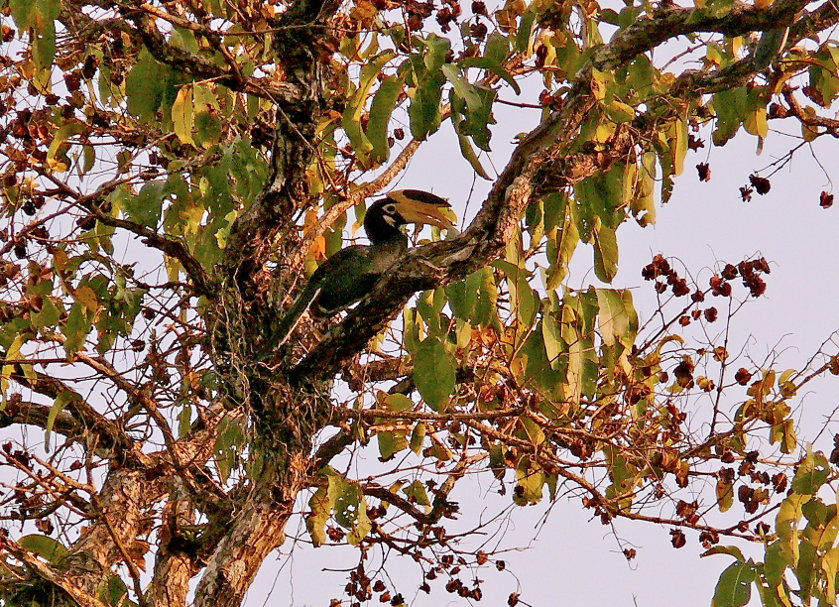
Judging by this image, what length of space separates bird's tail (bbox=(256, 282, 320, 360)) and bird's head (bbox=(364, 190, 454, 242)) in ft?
1.97

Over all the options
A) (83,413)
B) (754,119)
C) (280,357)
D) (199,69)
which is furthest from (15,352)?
(754,119)

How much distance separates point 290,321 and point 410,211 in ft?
2.91

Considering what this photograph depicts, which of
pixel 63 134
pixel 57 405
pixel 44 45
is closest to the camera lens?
pixel 44 45

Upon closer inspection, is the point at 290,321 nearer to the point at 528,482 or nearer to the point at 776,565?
the point at 528,482

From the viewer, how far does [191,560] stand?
11.6ft

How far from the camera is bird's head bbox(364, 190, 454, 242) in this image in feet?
12.8

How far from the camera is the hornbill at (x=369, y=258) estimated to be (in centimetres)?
349

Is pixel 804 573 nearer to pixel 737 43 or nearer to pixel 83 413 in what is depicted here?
pixel 737 43

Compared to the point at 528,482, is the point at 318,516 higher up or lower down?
lower down

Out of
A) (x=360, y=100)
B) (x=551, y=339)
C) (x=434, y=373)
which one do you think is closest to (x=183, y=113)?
(x=360, y=100)

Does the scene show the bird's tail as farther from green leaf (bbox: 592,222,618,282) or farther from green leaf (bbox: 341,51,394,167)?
green leaf (bbox: 592,222,618,282)

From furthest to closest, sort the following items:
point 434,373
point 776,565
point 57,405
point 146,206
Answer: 1. point 57,405
2. point 146,206
3. point 434,373
4. point 776,565

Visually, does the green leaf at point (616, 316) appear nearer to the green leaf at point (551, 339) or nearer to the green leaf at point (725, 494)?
the green leaf at point (551, 339)

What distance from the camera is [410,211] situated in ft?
12.9
